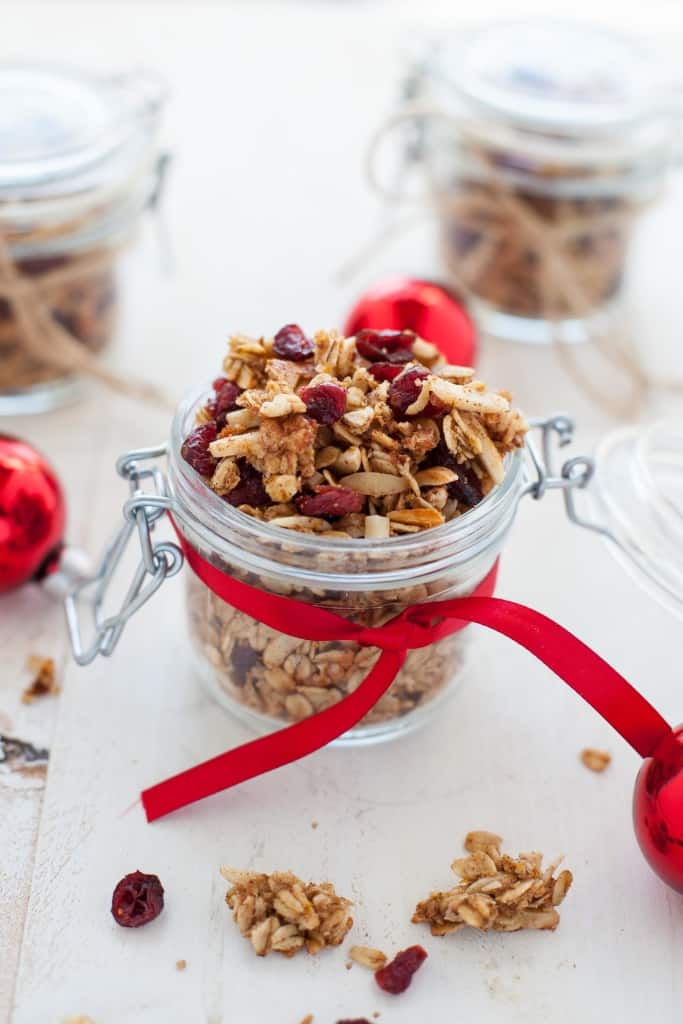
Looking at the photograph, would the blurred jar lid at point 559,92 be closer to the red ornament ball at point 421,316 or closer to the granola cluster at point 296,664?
the red ornament ball at point 421,316

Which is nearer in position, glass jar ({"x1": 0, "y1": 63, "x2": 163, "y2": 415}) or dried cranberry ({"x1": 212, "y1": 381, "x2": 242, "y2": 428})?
dried cranberry ({"x1": 212, "y1": 381, "x2": 242, "y2": 428})

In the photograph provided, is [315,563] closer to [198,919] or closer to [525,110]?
[198,919]

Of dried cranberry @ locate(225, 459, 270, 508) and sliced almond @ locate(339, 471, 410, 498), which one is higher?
sliced almond @ locate(339, 471, 410, 498)

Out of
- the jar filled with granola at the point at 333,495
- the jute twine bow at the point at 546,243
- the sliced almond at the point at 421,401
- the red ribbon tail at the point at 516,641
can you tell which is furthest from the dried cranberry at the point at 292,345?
the jute twine bow at the point at 546,243

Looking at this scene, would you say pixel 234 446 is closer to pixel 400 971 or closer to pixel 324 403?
pixel 324 403

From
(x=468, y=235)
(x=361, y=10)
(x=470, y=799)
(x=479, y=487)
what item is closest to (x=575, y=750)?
(x=470, y=799)

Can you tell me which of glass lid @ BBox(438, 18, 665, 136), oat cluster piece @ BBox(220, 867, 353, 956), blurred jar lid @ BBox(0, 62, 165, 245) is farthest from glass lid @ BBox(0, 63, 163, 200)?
→ oat cluster piece @ BBox(220, 867, 353, 956)

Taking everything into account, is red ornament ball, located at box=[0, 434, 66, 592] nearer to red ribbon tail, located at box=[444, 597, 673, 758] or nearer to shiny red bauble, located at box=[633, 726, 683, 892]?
red ribbon tail, located at box=[444, 597, 673, 758]
